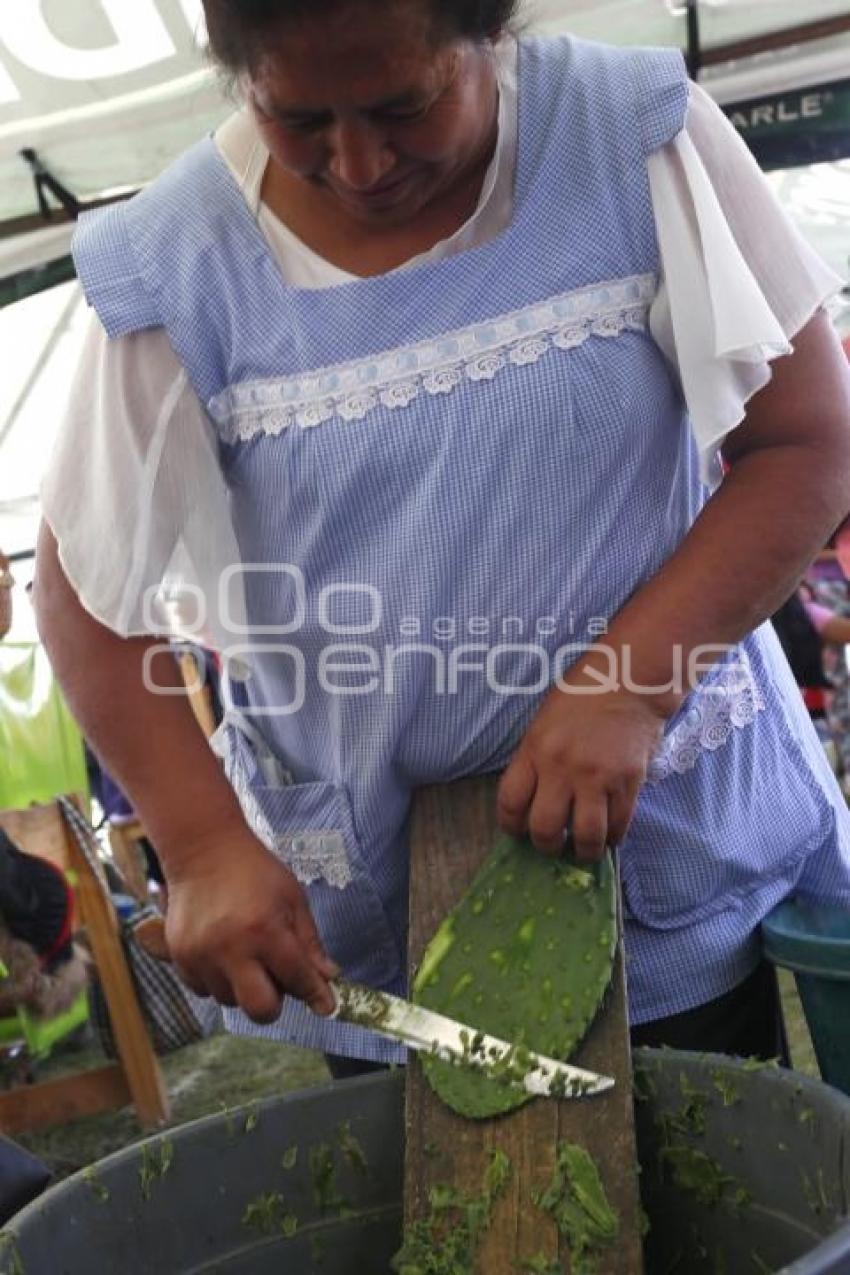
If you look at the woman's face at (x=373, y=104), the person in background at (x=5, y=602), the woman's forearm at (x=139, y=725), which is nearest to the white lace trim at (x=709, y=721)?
the woman's forearm at (x=139, y=725)

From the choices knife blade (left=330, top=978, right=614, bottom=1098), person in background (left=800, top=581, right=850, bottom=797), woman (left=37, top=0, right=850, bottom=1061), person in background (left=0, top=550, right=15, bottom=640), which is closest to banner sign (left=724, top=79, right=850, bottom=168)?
person in background (left=800, top=581, right=850, bottom=797)

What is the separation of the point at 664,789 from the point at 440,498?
0.96 feet

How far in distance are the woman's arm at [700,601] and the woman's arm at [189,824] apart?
0.59 ft

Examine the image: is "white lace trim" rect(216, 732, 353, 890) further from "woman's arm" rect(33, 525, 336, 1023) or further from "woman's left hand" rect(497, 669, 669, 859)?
"woman's left hand" rect(497, 669, 669, 859)

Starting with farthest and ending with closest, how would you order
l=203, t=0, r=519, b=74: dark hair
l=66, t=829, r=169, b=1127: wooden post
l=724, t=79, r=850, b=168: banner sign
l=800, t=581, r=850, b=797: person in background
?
l=800, t=581, r=850, b=797: person in background < l=724, t=79, r=850, b=168: banner sign < l=66, t=829, r=169, b=1127: wooden post < l=203, t=0, r=519, b=74: dark hair

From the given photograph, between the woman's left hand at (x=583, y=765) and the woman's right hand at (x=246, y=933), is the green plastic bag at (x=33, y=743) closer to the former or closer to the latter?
the woman's right hand at (x=246, y=933)

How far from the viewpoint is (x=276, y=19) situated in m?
0.97

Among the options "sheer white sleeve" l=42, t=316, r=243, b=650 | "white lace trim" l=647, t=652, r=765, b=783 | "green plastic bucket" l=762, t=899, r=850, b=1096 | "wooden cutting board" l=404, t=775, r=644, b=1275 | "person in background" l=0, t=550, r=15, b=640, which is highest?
"sheer white sleeve" l=42, t=316, r=243, b=650

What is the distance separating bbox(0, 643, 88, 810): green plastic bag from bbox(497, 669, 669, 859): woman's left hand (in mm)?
3549

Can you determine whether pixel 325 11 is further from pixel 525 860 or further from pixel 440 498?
pixel 525 860

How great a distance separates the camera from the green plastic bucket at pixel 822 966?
1.15 m

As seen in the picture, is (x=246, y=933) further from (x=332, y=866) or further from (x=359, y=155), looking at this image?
(x=359, y=155)

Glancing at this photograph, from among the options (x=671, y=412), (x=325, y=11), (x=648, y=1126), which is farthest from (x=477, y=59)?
(x=648, y=1126)

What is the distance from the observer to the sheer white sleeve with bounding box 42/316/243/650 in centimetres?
117
